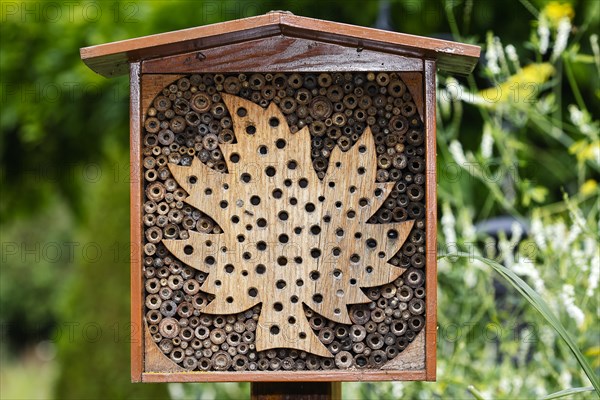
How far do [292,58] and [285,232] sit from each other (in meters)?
0.28

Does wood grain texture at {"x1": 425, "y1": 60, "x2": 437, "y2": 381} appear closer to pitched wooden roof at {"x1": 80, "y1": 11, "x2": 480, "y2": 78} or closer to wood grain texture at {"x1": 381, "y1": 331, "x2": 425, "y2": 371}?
wood grain texture at {"x1": 381, "y1": 331, "x2": 425, "y2": 371}

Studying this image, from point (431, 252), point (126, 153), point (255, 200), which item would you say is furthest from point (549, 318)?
point (126, 153)

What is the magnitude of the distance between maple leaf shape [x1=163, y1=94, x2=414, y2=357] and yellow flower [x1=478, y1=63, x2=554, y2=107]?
2.50 ft

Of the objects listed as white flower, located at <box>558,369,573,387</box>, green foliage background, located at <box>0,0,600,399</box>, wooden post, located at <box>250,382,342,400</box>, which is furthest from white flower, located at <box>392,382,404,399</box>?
wooden post, located at <box>250,382,342,400</box>

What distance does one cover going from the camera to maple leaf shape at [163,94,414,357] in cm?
141

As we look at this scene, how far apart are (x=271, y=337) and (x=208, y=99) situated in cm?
39

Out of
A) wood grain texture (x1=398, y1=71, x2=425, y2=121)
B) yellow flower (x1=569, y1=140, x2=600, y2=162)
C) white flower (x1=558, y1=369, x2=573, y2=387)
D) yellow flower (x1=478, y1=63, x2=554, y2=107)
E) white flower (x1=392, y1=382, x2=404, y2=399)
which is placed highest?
yellow flower (x1=478, y1=63, x2=554, y2=107)

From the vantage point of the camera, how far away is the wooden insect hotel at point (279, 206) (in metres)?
1.41

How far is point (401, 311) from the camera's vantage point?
141 centimetres

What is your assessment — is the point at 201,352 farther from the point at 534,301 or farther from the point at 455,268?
the point at 455,268

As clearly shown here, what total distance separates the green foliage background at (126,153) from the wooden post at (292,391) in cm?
55

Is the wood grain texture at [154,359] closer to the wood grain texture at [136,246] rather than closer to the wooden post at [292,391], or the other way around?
the wood grain texture at [136,246]

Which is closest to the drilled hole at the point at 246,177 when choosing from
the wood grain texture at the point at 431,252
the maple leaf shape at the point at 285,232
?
the maple leaf shape at the point at 285,232

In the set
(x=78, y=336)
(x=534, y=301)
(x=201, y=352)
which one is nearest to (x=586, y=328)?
(x=534, y=301)
